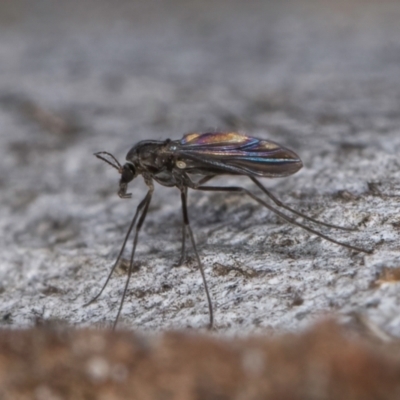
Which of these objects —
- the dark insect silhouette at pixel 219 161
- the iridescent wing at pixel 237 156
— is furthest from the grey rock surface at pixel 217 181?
the iridescent wing at pixel 237 156

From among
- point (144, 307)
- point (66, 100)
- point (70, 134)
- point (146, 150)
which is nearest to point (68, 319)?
point (144, 307)

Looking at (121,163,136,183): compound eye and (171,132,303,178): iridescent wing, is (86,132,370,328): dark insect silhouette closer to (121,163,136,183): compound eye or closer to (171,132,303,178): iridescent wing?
(171,132,303,178): iridescent wing

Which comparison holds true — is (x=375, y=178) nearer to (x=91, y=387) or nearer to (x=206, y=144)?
(x=206, y=144)

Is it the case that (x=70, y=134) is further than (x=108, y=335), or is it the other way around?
(x=70, y=134)

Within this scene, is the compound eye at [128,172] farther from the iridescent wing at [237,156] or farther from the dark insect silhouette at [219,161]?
the iridescent wing at [237,156]

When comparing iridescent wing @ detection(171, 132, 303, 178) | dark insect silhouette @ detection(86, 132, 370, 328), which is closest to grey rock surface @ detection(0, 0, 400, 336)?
dark insect silhouette @ detection(86, 132, 370, 328)

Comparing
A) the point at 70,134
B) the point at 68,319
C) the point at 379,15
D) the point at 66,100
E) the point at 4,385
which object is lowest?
the point at 4,385
